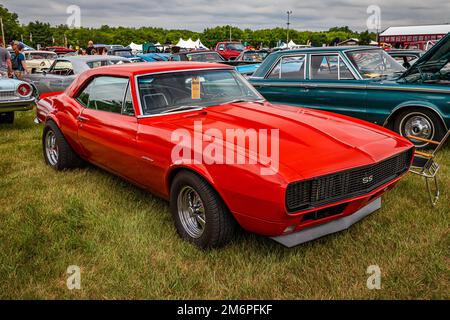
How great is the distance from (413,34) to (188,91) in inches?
2447

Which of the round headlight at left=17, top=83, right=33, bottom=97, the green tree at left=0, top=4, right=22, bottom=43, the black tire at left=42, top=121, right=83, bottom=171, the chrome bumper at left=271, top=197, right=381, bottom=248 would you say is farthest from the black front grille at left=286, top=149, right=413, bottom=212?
the green tree at left=0, top=4, right=22, bottom=43

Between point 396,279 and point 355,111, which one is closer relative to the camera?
point 396,279

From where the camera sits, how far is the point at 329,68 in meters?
6.34

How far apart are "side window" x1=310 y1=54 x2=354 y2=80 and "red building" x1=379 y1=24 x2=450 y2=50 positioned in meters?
48.9

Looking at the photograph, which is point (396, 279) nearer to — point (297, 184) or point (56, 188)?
point (297, 184)

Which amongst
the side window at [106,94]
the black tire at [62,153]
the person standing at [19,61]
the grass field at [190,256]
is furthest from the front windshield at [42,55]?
the grass field at [190,256]

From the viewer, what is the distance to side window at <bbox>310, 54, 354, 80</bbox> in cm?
620

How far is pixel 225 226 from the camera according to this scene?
2877 mm

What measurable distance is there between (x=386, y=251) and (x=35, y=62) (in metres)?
17.9

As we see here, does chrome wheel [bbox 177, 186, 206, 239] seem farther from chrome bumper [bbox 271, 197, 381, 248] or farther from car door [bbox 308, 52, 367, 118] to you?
car door [bbox 308, 52, 367, 118]

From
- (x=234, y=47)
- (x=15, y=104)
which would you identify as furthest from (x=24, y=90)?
(x=234, y=47)

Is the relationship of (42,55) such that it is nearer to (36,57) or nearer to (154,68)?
(36,57)

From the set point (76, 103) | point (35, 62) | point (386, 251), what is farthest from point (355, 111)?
point (35, 62)

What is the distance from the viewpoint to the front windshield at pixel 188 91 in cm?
368
